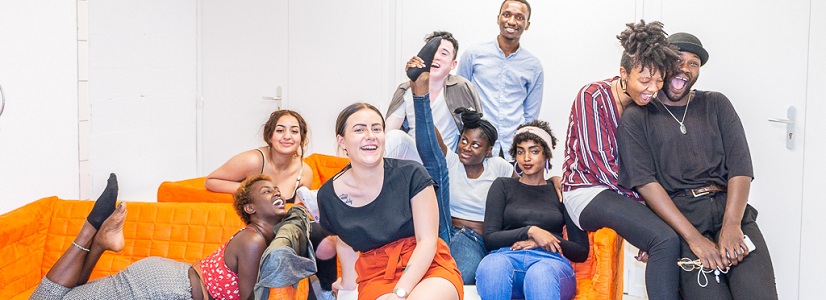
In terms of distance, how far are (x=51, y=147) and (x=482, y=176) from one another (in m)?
2.09

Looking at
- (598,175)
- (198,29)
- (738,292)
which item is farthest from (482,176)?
(198,29)

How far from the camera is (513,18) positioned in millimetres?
4598

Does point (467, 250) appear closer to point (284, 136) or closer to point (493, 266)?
point (493, 266)

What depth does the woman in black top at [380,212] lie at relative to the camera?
3018 mm

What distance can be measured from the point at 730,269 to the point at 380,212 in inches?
48.9

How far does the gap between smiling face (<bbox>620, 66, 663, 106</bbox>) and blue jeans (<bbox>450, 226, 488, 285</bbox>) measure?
39.2 inches

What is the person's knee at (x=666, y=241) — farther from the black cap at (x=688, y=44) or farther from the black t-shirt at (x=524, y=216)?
the black cap at (x=688, y=44)

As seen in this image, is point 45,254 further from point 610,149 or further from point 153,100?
point 610,149

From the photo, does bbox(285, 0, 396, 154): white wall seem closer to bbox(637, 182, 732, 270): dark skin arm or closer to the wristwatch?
bbox(637, 182, 732, 270): dark skin arm

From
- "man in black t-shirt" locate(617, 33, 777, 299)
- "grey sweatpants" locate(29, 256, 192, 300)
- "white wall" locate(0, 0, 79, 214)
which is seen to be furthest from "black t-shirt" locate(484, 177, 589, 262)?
"white wall" locate(0, 0, 79, 214)

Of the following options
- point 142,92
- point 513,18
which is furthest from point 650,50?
point 142,92

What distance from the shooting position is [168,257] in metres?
3.81

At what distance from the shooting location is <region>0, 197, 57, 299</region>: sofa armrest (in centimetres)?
353

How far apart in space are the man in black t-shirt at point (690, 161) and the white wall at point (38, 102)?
2635mm
